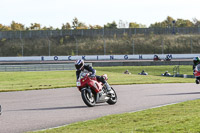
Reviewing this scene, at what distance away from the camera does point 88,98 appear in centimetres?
1328

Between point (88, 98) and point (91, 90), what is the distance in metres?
0.35

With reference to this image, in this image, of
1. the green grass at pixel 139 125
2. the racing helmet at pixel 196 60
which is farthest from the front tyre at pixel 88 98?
the racing helmet at pixel 196 60

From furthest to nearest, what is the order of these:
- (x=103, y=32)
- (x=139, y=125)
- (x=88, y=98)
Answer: (x=103, y=32), (x=88, y=98), (x=139, y=125)

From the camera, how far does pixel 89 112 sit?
39.3 ft

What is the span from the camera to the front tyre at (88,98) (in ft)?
42.9

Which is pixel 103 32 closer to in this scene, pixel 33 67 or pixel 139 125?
pixel 33 67

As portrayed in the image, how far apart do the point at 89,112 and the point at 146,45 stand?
84.7 m

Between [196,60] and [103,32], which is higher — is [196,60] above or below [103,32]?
below

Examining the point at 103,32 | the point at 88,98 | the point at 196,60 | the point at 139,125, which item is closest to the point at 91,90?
the point at 88,98

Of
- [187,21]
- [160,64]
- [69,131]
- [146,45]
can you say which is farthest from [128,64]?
[187,21]

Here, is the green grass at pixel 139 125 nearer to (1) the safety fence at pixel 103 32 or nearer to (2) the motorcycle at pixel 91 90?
(2) the motorcycle at pixel 91 90

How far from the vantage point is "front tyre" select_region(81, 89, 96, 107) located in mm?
13078

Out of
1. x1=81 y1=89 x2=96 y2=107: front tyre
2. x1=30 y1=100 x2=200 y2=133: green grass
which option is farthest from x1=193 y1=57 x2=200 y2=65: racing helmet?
x1=30 y1=100 x2=200 y2=133: green grass

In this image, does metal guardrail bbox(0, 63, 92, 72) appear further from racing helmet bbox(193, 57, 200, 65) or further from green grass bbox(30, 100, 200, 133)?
green grass bbox(30, 100, 200, 133)
